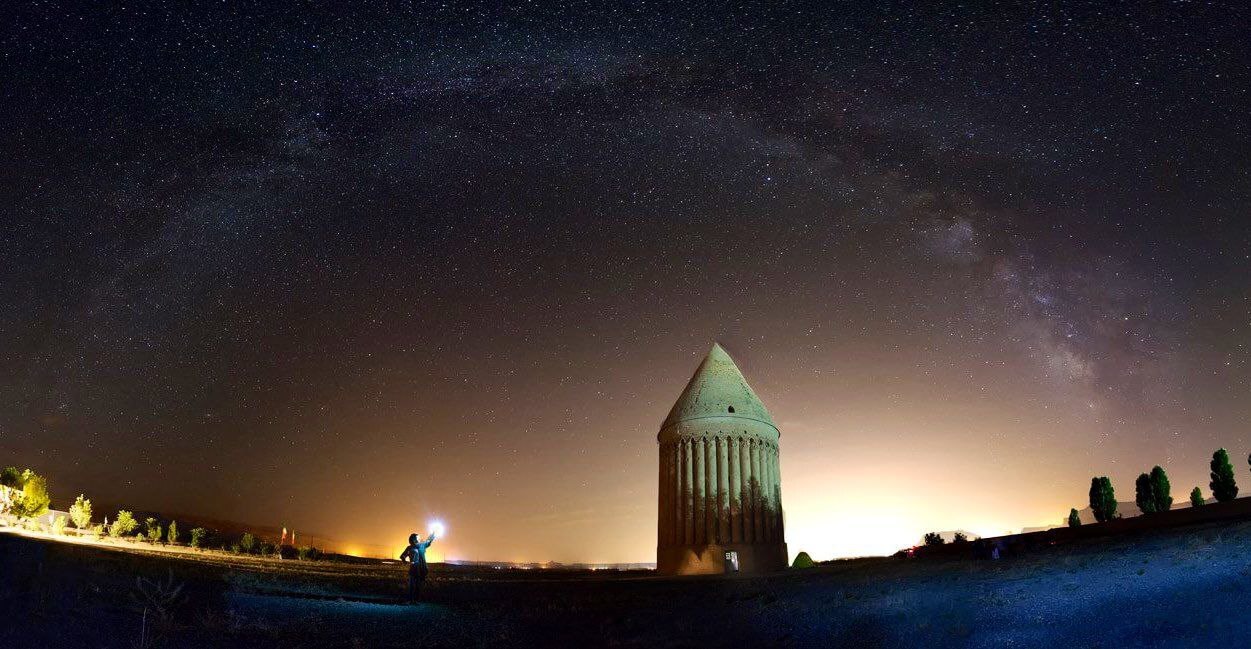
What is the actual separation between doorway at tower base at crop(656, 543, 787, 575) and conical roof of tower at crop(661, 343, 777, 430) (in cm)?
491

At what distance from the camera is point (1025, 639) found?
1311 centimetres

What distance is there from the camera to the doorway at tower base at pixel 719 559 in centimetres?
2755

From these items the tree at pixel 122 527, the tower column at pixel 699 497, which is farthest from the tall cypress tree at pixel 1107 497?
the tree at pixel 122 527

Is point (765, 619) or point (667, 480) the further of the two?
point (667, 480)

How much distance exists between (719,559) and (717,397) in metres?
6.25

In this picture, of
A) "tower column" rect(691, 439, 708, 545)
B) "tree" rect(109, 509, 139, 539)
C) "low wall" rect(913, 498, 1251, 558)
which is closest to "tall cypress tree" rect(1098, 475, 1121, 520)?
"low wall" rect(913, 498, 1251, 558)

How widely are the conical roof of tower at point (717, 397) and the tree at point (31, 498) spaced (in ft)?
91.8

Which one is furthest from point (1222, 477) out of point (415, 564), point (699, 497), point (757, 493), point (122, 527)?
point (122, 527)

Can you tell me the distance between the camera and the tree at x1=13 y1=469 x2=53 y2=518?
33.3 m

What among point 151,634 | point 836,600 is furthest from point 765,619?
point 151,634

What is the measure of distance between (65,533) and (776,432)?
29.9 meters

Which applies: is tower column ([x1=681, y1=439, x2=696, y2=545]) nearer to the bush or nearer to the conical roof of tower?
the conical roof of tower

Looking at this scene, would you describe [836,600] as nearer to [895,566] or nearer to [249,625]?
[895,566]

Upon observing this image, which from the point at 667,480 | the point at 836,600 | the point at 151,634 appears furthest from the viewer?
the point at 667,480
